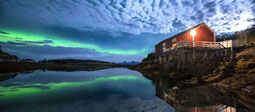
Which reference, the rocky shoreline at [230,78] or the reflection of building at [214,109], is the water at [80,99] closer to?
the reflection of building at [214,109]

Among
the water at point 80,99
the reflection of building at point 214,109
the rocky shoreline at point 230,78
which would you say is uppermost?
the rocky shoreline at point 230,78

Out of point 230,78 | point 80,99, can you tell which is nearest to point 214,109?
point 230,78

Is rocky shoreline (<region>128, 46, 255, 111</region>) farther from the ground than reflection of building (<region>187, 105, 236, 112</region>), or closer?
farther from the ground

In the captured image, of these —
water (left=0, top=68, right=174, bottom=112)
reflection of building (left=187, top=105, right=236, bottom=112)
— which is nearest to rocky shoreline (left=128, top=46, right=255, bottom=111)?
reflection of building (left=187, top=105, right=236, bottom=112)

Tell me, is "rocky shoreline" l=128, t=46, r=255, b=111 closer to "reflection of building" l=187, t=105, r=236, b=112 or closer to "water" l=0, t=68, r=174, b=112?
"reflection of building" l=187, t=105, r=236, b=112

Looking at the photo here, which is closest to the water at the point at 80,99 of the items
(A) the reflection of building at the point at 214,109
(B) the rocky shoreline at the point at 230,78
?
(A) the reflection of building at the point at 214,109

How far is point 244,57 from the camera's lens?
1298 cm

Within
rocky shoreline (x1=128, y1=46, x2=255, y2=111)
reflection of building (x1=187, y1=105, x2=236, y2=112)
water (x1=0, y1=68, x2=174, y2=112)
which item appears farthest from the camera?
rocky shoreline (x1=128, y1=46, x2=255, y2=111)

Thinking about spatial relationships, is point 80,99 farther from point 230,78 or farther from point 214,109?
point 230,78

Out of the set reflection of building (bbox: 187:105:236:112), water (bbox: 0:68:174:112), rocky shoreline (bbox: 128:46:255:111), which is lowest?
water (bbox: 0:68:174:112)

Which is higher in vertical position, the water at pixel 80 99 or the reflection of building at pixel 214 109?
the reflection of building at pixel 214 109

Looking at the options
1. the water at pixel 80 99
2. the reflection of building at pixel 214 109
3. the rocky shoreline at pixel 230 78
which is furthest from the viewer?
the rocky shoreline at pixel 230 78

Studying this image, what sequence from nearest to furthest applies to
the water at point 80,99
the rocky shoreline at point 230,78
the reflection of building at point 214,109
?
the reflection of building at point 214,109
the water at point 80,99
the rocky shoreline at point 230,78

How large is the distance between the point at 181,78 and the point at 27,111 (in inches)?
705
